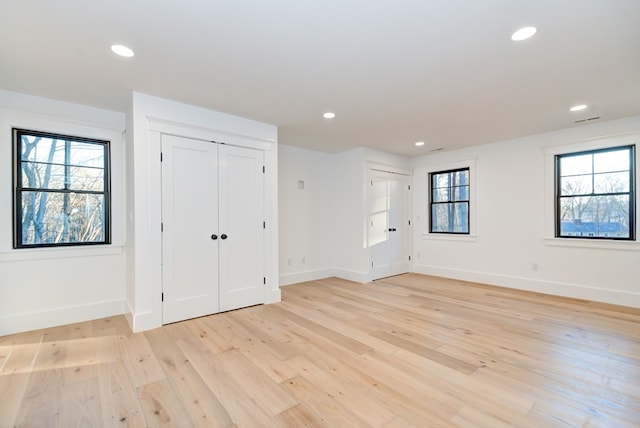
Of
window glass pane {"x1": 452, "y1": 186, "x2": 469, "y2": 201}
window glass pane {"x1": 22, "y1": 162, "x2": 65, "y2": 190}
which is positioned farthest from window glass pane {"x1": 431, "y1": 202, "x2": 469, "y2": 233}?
window glass pane {"x1": 22, "y1": 162, "x2": 65, "y2": 190}

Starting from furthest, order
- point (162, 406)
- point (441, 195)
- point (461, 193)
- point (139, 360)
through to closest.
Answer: point (441, 195) → point (461, 193) → point (139, 360) → point (162, 406)

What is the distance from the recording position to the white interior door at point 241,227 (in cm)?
372

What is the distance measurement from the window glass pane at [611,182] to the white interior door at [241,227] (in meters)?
4.90

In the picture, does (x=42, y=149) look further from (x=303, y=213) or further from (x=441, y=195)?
(x=441, y=195)

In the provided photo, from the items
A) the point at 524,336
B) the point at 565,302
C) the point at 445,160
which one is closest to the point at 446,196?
the point at 445,160

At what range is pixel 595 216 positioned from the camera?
4254 mm

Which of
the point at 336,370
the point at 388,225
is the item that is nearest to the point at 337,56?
the point at 336,370

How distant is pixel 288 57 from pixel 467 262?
488 centimetres

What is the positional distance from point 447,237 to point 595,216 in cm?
219

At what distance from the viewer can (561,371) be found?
227 cm

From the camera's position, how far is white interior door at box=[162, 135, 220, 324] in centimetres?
330

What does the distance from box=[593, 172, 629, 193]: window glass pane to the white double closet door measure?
490cm

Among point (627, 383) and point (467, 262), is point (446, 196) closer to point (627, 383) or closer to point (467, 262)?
point (467, 262)

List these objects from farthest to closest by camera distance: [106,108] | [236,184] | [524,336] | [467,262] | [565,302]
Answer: [467,262]
[565,302]
[236,184]
[106,108]
[524,336]
